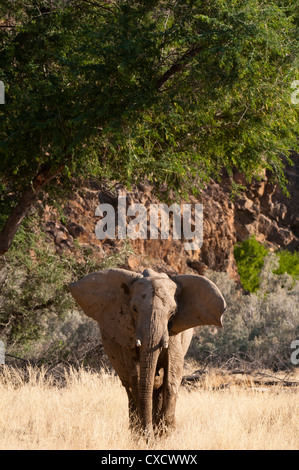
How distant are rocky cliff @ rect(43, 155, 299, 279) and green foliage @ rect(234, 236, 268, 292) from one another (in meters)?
0.55

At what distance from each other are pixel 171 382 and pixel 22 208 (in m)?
4.79

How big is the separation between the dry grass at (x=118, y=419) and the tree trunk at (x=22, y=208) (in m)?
2.21

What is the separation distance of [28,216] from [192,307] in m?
6.62

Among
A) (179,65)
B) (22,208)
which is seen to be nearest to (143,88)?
(179,65)

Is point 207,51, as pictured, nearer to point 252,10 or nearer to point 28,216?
point 252,10

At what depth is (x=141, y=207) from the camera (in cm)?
2517

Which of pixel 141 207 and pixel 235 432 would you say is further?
pixel 141 207

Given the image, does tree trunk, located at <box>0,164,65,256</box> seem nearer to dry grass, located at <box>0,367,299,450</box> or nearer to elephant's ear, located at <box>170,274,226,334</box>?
dry grass, located at <box>0,367,299,450</box>

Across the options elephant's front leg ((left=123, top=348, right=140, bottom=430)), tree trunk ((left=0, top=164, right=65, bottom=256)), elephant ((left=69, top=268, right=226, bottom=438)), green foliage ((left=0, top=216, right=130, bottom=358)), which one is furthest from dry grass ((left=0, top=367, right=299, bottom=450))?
green foliage ((left=0, top=216, right=130, bottom=358))

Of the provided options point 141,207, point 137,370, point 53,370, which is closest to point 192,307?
point 137,370

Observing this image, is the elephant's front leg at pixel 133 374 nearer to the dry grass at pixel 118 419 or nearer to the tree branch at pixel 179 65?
the dry grass at pixel 118 419

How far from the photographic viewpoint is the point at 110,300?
736 centimetres

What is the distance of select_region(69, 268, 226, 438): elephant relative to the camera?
6531 mm

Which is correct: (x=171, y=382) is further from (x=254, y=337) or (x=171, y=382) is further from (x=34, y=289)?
(x=254, y=337)
